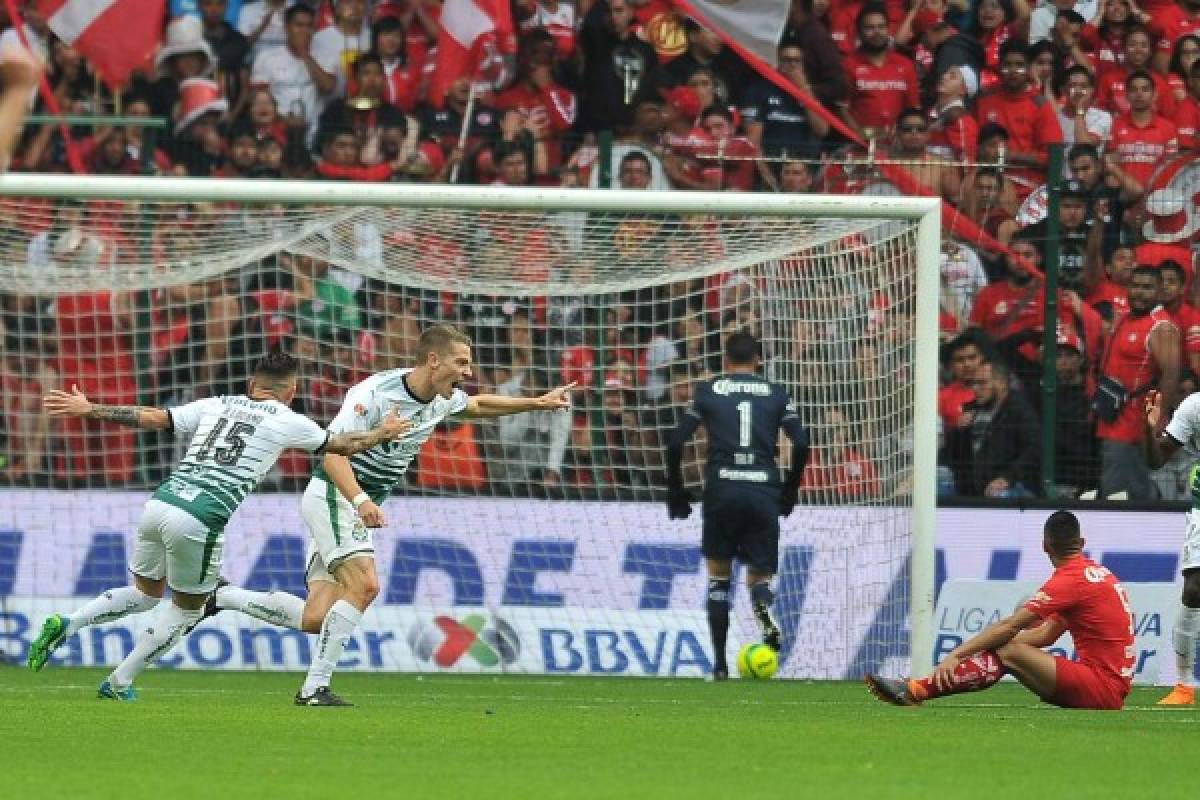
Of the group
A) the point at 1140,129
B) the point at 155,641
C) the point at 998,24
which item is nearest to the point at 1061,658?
the point at 155,641

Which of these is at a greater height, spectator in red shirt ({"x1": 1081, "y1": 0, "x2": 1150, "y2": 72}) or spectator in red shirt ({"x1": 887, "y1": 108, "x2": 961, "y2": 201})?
spectator in red shirt ({"x1": 1081, "y1": 0, "x2": 1150, "y2": 72})

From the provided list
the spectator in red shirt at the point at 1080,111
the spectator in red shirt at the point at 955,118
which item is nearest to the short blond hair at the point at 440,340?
the spectator in red shirt at the point at 955,118

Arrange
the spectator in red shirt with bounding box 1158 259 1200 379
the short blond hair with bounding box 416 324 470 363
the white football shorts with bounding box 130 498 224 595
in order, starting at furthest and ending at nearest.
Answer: the spectator in red shirt with bounding box 1158 259 1200 379 → the short blond hair with bounding box 416 324 470 363 → the white football shorts with bounding box 130 498 224 595

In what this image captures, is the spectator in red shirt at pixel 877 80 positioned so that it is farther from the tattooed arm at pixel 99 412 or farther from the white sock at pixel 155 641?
the white sock at pixel 155 641

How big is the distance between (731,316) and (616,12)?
385 centimetres

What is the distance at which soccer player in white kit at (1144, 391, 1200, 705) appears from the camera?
13.9 metres

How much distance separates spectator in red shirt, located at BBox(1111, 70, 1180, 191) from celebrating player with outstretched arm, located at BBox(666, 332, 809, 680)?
359 cm

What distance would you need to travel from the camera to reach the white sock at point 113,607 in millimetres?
13336

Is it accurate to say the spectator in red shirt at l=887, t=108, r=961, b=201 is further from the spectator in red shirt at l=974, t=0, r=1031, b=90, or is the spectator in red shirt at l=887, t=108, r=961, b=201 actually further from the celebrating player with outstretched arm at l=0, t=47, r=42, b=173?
the celebrating player with outstretched arm at l=0, t=47, r=42, b=173

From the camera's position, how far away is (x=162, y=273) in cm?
1689

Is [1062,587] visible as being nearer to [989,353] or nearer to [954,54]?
[989,353]

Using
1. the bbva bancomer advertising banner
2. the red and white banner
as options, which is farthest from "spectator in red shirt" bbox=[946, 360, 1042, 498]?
the red and white banner

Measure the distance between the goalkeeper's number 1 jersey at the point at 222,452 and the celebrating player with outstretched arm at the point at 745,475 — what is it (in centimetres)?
386

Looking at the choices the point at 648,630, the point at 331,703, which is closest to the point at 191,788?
the point at 331,703
